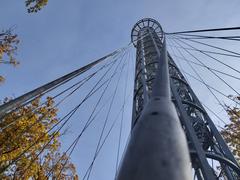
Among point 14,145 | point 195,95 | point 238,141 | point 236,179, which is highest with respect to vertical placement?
point 238,141

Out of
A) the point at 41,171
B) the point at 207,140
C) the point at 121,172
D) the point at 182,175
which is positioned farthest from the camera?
the point at 41,171

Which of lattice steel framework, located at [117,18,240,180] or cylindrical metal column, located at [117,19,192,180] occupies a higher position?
lattice steel framework, located at [117,18,240,180]

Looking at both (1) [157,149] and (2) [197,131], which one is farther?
(2) [197,131]

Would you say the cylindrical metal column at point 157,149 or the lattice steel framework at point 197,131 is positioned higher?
the lattice steel framework at point 197,131

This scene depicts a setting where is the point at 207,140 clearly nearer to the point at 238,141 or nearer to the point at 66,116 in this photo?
the point at 66,116

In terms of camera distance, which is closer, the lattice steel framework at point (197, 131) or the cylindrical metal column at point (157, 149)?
the cylindrical metal column at point (157, 149)

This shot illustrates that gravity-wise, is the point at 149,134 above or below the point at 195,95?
below

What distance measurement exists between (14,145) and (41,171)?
82.6 inches

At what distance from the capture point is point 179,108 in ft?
20.3

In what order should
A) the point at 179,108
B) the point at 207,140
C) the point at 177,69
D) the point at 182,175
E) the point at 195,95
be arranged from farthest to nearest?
1. the point at 177,69
2. the point at 195,95
3. the point at 207,140
4. the point at 179,108
5. the point at 182,175

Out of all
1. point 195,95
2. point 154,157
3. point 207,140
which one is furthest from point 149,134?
point 195,95

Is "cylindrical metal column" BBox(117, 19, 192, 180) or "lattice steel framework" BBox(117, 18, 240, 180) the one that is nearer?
"cylindrical metal column" BBox(117, 19, 192, 180)

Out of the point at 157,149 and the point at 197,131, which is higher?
the point at 197,131

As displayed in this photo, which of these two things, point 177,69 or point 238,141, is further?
point 238,141
